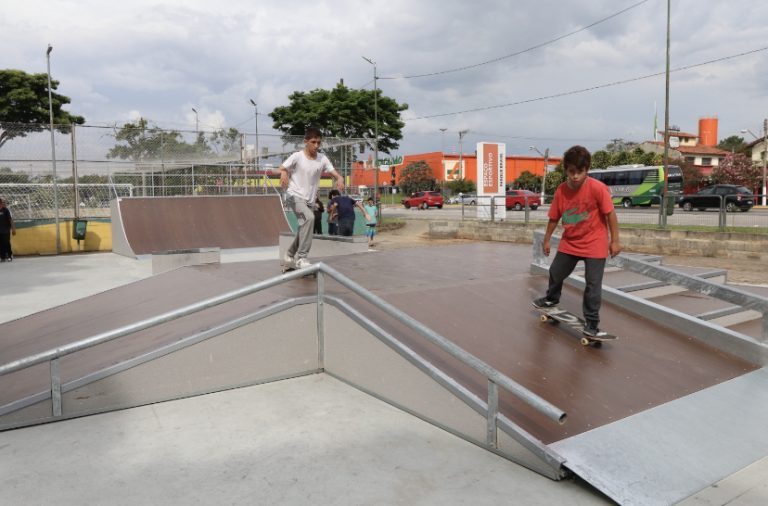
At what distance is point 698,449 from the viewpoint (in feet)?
9.30

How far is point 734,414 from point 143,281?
6.98 metres

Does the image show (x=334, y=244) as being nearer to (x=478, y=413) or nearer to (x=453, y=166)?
(x=478, y=413)

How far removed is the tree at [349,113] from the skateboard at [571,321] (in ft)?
122

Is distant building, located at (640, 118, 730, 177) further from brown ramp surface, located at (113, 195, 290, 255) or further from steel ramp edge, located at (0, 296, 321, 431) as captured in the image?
steel ramp edge, located at (0, 296, 321, 431)

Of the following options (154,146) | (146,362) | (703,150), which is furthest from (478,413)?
(703,150)

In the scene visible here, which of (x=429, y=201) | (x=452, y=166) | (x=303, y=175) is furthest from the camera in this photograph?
(x=452, y=166)

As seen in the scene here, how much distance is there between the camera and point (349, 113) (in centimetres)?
4009

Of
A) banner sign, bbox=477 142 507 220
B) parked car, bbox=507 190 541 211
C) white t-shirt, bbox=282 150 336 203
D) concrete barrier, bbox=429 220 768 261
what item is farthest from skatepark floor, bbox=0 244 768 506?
parked car, bbox=507 190 541 211

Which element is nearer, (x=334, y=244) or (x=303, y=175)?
(x=303, y=175)

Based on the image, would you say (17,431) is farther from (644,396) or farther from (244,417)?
(644,396)

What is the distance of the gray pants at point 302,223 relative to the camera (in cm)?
570

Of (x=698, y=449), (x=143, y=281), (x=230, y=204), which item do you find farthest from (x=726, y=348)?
(x=230, y=204)

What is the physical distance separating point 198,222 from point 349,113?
26.2 m

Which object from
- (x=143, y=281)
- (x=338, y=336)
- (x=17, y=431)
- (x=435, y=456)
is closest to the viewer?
(x=435, y=456)
